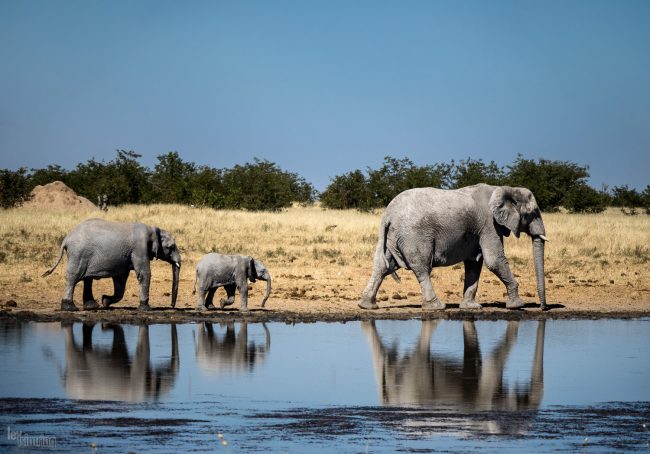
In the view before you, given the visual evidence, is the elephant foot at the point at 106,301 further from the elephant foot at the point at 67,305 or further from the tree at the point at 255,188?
the tree at the point at 255,188

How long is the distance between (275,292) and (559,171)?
1848 inches

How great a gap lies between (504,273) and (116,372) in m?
9.95

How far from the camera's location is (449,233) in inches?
859

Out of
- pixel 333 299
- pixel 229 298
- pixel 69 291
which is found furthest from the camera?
pixel 333 299

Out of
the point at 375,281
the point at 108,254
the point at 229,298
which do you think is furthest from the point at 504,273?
the point at 108,254

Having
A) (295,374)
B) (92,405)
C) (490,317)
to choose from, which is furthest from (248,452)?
(490,317)

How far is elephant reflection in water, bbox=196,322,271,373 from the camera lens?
1496 centimetres

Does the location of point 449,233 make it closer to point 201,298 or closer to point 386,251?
point 386,251

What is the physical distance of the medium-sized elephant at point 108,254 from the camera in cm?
2020

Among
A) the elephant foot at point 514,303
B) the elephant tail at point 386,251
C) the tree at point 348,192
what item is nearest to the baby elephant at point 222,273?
the elephant tail at point 386,251

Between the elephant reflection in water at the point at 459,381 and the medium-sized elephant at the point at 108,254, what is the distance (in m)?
4.84

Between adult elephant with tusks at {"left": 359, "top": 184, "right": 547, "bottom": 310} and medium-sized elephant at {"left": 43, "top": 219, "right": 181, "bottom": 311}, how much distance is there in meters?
4.11

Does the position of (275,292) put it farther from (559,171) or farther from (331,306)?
(559,171)

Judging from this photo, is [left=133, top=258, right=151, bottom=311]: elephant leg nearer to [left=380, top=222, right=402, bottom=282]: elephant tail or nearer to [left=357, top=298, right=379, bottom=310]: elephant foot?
[left=357, top=298, right=379, bottom=310]: elephant foot
